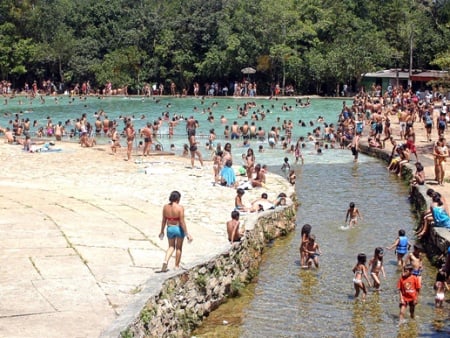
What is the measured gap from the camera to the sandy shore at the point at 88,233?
1009cm

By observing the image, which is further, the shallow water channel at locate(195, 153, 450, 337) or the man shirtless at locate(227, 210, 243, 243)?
the man shirtless at locate(227, 210, 243, 243)

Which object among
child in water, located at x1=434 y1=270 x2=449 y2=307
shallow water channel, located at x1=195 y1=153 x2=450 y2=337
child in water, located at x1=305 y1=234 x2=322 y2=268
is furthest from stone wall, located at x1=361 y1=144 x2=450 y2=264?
child in water, located at x1=305 y1=234 x2=322 y2=268

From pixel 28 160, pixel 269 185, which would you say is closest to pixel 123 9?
pixel 28 160

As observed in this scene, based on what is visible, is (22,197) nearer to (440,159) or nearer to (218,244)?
(218,244)

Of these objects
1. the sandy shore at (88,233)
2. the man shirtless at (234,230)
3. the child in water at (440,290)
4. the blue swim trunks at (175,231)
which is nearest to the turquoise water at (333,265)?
the child in water at (440,290)

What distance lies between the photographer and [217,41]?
196 feet

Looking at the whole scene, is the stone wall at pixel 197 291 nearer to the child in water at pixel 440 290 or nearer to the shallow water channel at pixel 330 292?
the shallow water channel at pixel 330 292

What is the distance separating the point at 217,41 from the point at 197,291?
49.5 meters

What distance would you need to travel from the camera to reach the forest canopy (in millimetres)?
55125

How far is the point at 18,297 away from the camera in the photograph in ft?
34.2

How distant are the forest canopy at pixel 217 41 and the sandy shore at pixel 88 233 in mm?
32420

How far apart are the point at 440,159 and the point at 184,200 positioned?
757cm

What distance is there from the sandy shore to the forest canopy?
106 ft

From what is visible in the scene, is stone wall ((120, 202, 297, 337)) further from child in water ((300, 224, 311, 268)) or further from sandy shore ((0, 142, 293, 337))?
child in water ((300, 224, 311, 268))
